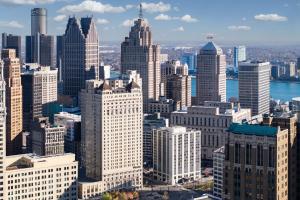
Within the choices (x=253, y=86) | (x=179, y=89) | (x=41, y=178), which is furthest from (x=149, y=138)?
(x=253, y=86)

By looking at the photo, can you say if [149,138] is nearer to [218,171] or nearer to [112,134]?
[112,134]

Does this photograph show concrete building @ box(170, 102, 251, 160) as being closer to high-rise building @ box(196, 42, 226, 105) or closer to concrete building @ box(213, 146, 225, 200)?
concrete building @ box(213, 146, 225, 200)

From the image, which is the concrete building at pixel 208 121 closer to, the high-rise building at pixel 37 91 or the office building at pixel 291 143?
the high-rise building at pixel 37 91

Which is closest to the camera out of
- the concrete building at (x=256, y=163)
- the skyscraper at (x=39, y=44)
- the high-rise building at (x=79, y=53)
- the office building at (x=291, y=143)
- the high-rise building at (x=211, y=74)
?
the concrete building at (x=256, y=163)

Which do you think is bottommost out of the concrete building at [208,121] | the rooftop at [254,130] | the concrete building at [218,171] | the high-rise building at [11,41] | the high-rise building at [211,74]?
the concrete building at [218,171]

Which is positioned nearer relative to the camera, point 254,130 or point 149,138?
point 254,130

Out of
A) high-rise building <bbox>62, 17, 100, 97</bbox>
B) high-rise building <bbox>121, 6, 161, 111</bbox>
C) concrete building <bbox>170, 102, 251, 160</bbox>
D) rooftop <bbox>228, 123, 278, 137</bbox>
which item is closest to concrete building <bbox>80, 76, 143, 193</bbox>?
concrete building <bbox>170, 102, 251, 160</bbox>

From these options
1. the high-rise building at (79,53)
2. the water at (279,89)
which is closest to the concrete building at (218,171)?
the high-rise building at (79,53)

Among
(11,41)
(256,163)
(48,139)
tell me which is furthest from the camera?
(11,41)
